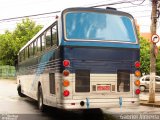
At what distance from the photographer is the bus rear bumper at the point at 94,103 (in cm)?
1070

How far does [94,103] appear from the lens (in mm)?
10938

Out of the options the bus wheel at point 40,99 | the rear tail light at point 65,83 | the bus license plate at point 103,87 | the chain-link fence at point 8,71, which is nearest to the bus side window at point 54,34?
the rear tail light at point 65,83

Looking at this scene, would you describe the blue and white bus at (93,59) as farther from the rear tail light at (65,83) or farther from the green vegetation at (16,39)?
the green vegetation at (16,39)

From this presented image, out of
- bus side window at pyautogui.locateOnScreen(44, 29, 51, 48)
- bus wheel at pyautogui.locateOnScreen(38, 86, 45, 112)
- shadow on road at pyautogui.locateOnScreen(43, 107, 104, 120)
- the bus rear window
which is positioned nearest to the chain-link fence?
bus wheel at pyautogui.locateOnScreen(38, 86, 45, 112)

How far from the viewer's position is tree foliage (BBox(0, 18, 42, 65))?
64.6 metres

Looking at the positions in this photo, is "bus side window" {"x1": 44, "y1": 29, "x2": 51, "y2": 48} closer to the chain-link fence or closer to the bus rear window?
the bus rear window

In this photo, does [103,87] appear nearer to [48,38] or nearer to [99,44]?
[99,44]

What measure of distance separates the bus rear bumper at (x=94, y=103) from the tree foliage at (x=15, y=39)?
54.0 m

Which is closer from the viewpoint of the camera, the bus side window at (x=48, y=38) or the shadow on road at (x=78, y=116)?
the shadow on road at (x=78, y=116)

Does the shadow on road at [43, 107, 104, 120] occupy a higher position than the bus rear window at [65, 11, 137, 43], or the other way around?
the bus rear window at [65, 11, 137, 43]

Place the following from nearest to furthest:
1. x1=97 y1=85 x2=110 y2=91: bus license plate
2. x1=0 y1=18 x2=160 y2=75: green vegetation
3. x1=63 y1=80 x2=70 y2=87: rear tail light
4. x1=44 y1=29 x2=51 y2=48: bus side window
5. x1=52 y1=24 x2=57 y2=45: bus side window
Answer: x1=63 y1=80 x2=70 y2=87: rear tail light → x1=97 y1=85 x2=110 y2=91: bus license plate → x1=52 y1=24 x2=57 y2=45: bus side window → x1=44 y1=29 x2=51 y2=48: bus side window → x1=0 y1=18 x2=160 y2=75: green vegetation

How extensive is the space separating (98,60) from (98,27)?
1.06 meters

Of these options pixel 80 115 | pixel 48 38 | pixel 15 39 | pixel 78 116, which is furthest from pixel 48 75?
pixel 15 39

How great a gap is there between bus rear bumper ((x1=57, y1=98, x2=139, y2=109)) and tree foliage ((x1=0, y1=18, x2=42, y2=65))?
177ft
